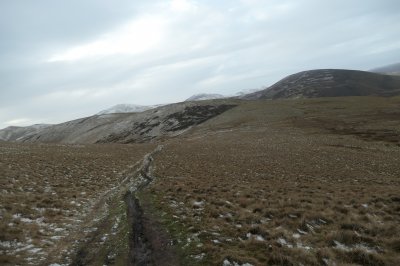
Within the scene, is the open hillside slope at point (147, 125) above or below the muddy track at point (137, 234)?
above

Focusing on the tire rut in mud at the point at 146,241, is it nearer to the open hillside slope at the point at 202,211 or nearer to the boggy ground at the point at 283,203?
the open hillside slope at the point at 202,211

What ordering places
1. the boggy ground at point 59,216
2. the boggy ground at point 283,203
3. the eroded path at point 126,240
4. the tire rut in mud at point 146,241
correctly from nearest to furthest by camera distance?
the tire rut in mud at point 146,241, the eroded path at point 126,240, the boggy ground at point 283,203, the boggy ground at point 59,216

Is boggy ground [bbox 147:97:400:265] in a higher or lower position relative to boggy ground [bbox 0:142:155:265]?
lower

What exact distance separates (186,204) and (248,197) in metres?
4.31

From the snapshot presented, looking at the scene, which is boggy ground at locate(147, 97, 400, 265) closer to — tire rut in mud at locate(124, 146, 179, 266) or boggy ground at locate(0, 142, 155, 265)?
tire rut in mud at locate(124, 146, 179, 266)

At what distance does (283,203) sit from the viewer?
62.3 ft

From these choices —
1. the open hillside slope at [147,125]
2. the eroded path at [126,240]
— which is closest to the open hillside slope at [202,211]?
the eroded path at [126,240]

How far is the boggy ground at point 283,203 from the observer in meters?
12.2

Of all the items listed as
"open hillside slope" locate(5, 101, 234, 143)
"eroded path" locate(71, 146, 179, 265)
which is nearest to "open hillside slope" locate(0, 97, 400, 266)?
"eroded path" locate(71, 146, 179, 265)

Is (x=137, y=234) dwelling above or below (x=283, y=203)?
above

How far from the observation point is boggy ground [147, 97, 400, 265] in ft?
40.0

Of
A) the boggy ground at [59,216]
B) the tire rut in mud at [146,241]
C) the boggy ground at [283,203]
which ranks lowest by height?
the boggy ground at [283,203]

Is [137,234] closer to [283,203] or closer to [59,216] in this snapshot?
[59,216]

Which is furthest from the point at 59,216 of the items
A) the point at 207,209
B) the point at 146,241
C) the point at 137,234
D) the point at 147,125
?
the point at 147,125
